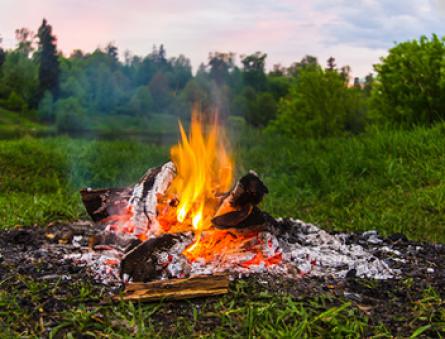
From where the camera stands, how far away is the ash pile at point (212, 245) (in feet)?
12.8

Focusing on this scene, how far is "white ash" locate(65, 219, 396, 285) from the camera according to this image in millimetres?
3879

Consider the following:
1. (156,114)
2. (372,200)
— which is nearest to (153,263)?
(372,200)

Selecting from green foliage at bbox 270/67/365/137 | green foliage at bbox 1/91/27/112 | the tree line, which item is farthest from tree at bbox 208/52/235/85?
green foliage at bbox 1/91/27/112

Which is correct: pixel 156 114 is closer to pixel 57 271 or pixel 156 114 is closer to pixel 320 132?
pixel 320 132

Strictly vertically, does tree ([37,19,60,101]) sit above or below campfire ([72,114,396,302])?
above

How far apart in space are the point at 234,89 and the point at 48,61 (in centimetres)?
1739

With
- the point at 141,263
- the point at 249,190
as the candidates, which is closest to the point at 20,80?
the point at 249,190

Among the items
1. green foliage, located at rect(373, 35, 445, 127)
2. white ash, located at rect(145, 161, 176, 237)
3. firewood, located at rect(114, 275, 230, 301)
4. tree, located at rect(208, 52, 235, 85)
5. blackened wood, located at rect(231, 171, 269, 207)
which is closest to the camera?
firewood, located at rect(114, 275, 230, 301)

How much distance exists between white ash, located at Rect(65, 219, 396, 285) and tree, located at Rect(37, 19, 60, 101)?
43.9 meters

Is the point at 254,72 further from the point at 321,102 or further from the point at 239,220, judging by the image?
the point at 239,220

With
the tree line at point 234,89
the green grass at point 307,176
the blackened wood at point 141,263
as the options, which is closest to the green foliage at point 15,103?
the tree line at point 234,89

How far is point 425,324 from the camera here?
3355 mm

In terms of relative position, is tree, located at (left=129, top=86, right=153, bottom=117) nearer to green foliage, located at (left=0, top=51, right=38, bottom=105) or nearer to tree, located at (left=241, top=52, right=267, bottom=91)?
tree, located at (left=241, top=52, right=267, bottom=91)

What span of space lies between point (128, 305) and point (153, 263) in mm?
520
